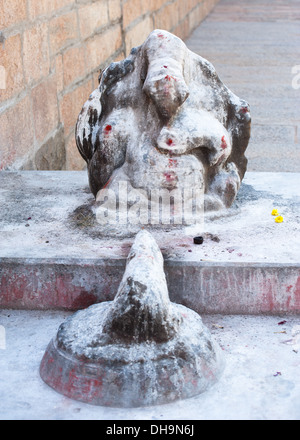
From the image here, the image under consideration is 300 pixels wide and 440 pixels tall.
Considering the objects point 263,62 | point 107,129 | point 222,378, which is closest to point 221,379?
point 222,378

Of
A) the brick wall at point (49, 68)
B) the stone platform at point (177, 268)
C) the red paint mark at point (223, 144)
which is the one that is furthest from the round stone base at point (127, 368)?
the brick wall at point (49, 68)

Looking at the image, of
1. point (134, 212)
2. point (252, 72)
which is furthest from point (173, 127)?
point (252, 72)

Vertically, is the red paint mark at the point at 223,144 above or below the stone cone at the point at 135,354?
above

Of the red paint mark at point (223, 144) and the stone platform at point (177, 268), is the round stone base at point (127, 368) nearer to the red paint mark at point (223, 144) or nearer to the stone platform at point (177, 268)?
the stone platform at point (177, 268)

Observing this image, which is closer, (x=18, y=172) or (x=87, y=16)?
(x=18, y=172)

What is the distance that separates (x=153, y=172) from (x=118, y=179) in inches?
6.5

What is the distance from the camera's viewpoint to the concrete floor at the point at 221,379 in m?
2.08

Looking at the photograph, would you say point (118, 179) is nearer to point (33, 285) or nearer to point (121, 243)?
point (121, 243)

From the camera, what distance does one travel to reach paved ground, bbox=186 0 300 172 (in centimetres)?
568

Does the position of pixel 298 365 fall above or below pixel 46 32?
below

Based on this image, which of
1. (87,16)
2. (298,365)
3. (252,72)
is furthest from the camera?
(252,72)

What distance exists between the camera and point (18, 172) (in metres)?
3.79

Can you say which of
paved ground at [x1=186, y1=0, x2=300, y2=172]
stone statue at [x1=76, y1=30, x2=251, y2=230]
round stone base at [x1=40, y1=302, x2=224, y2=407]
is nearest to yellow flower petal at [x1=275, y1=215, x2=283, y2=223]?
stone statue at [x1=76, y1=30, x2=251, y2=230]

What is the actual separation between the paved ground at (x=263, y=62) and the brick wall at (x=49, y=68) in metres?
1.42
